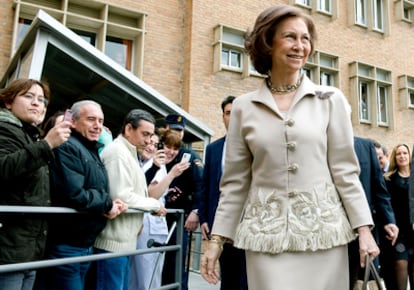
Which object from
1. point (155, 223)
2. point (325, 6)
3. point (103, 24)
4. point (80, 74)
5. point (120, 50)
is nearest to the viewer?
point (155, 223)

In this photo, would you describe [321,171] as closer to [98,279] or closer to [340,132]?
[340,132]

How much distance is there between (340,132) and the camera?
5.77ft

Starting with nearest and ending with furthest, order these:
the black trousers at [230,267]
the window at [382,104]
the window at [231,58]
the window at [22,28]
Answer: the black trousers at [230,267] < the window at [22,28] < the window at [231,58] < the window at [382,104]

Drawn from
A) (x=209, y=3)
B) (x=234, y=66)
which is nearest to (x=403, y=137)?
(x=234, y=66)

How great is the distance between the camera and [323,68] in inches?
531

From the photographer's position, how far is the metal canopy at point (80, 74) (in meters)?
4.75

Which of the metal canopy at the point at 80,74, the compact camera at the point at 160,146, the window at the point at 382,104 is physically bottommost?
the compact camera at the point at 160,146

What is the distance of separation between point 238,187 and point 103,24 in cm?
907

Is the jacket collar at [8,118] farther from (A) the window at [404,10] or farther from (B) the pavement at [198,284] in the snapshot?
(A) the window at [404,10]

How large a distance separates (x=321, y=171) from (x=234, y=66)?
10306mm

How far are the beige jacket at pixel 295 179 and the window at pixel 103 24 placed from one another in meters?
8.63

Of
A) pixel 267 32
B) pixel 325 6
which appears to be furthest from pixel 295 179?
pixel 325 6

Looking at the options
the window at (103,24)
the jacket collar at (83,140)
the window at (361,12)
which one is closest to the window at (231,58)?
the window at (103,24)

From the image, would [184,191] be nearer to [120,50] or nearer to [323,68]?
[120,50]
